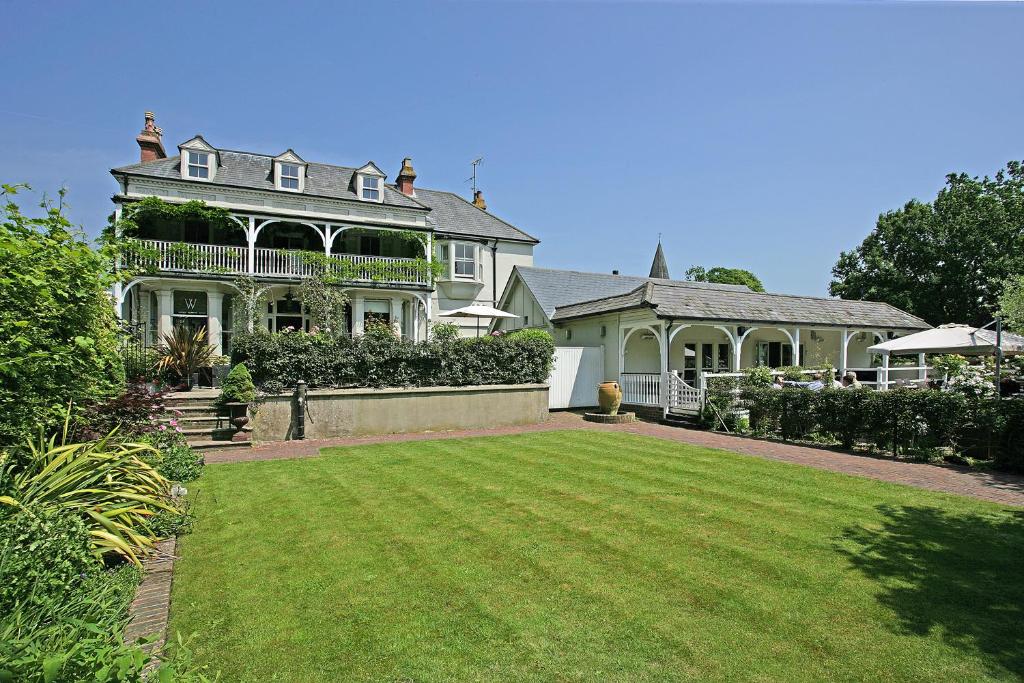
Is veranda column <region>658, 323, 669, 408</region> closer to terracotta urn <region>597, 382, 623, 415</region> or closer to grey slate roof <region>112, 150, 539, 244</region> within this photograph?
terracotta urn <region>597, 382, 623, 415</region>

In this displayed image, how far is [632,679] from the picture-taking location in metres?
3.06

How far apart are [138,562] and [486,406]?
412 inches

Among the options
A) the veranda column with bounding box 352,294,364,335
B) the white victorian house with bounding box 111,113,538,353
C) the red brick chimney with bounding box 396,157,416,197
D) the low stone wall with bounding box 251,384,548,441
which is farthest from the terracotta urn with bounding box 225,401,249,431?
the red brick chimney with bounding box 396,157,416,197

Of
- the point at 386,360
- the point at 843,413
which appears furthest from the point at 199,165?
the point at 843,413

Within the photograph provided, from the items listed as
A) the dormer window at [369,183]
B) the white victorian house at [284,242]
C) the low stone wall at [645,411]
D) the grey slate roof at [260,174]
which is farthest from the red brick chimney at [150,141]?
the low stone wall at [645,411]

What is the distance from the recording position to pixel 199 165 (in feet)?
66.9

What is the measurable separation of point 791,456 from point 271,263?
19364mm

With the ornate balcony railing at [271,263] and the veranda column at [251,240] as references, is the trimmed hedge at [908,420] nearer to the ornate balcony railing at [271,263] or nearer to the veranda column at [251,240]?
the ornate balcony railing at [271,263]

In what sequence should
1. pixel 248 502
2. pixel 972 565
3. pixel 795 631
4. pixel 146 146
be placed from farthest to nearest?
1. pixel 146 146
2. pixel 248 502
3. pixel 972 565
4. pixel 795 631

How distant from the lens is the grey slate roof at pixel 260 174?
19938 mm

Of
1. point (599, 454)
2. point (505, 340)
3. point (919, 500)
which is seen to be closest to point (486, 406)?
point (505, 340)

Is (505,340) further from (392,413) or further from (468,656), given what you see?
(468,656)

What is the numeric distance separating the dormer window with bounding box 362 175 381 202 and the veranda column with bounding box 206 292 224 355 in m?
7.57

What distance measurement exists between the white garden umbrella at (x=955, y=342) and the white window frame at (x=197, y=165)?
2600 cm
